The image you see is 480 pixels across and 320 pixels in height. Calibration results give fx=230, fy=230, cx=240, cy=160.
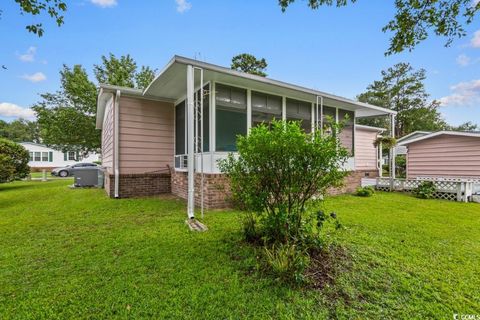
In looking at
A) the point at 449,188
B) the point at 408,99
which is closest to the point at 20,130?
the point at 449,188

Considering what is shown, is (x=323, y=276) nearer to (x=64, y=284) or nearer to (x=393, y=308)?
(x=393, y=308)

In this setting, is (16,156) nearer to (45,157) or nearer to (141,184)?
(141,184)

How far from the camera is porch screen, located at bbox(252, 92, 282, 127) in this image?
22.9 ft

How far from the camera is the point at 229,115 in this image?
21.2ft

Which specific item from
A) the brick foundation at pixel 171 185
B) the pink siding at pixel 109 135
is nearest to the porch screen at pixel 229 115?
the brick foundation at pixel 171 185

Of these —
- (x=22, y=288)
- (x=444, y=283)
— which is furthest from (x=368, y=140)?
(x=22, y=288)

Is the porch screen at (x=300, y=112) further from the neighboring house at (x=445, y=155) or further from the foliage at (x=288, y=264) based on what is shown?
the neighboring house at (x=445, y=155)

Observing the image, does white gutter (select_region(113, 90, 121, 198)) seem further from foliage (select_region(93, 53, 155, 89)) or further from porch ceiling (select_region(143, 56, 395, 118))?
foliage (select_region(93, 53, 155, 89))

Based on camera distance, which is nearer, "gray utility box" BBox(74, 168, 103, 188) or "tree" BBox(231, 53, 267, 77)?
"gray utility box" BBox(74, 168, 103, 188)

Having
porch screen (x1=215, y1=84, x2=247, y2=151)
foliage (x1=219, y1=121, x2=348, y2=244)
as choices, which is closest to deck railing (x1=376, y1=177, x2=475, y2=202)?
porch screen (x1=215, y1=84, x2=247, y2=151)

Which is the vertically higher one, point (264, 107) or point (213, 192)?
point (264, 107)

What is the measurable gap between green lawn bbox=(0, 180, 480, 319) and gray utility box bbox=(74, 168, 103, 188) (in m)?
6.39

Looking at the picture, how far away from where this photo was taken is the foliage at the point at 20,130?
42344 millimetres

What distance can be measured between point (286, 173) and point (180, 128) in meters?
5.96
